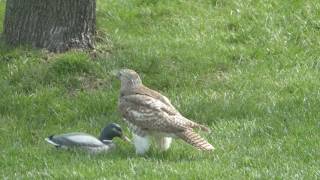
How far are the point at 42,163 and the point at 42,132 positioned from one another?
1.33 metres

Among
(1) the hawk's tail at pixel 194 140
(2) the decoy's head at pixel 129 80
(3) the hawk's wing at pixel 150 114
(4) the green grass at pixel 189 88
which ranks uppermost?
(2) the decoy's head at pixel 129 80

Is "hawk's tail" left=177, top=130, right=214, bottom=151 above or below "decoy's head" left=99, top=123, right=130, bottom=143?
above

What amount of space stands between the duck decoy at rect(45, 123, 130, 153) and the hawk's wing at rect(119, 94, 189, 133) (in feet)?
0.75

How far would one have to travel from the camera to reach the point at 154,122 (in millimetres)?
9242

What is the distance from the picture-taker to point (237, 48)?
41.5 feet

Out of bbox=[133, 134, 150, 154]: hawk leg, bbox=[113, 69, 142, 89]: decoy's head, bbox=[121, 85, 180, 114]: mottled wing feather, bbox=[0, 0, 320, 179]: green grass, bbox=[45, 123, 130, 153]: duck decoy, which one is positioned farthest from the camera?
bbox=[113, 69, 142, 89]: decoy's head

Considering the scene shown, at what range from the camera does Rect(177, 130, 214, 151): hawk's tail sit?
Answer: 9.11 metres

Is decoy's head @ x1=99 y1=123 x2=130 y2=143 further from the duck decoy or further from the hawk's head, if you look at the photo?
the hawk's head

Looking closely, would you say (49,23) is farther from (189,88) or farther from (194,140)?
(194,140)

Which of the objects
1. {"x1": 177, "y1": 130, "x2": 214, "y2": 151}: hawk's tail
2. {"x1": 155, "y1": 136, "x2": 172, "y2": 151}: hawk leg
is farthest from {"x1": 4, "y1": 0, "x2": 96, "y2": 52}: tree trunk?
{"x1": 177, "y1": 130, "x2": 214, "y2": 151}: hawk's tail

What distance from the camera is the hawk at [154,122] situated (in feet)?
30.0

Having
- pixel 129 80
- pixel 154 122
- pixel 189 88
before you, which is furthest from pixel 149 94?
Result: pixel 189 88

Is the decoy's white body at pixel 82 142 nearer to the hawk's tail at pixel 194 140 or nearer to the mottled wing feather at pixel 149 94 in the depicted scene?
the mottled wing feather at pixel 149 94

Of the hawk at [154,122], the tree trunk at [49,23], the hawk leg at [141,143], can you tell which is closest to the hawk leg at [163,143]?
the hawk at [154,122]
